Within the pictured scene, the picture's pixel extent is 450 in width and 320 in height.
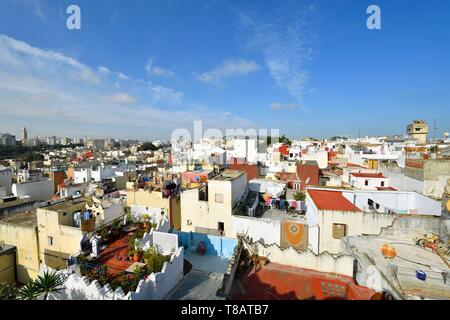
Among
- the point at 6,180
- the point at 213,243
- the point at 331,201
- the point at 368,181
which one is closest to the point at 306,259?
the point at 213,243

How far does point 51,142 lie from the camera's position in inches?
4537

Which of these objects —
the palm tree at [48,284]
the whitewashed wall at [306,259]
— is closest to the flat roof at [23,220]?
the palm tree at [48,284]

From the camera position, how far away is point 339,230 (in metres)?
9.65

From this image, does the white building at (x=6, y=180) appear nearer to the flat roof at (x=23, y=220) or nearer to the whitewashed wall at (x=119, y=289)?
the flat roof at (x=23, y=220)

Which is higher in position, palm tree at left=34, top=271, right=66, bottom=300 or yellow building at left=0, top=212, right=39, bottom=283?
palm tree at left=34, top=271, right=66, bottom=300

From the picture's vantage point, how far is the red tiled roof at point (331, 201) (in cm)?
1016

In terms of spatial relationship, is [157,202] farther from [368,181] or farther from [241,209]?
[368,181]

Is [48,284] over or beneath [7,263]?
over

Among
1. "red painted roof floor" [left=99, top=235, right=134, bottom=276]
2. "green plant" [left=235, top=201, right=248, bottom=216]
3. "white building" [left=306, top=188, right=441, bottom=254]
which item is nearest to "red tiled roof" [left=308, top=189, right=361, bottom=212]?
"white building" [left=306, top=188, right=441, bottom=254]

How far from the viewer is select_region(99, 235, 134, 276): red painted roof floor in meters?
7.05

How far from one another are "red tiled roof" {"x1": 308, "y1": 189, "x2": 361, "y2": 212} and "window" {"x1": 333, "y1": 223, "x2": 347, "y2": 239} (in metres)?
0.68

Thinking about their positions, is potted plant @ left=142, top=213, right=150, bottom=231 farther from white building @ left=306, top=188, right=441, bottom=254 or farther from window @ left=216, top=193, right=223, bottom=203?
white building @ left=306, top=188, right=441, bottom=254

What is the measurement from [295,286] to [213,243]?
4.74m

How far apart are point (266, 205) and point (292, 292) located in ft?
29.5
